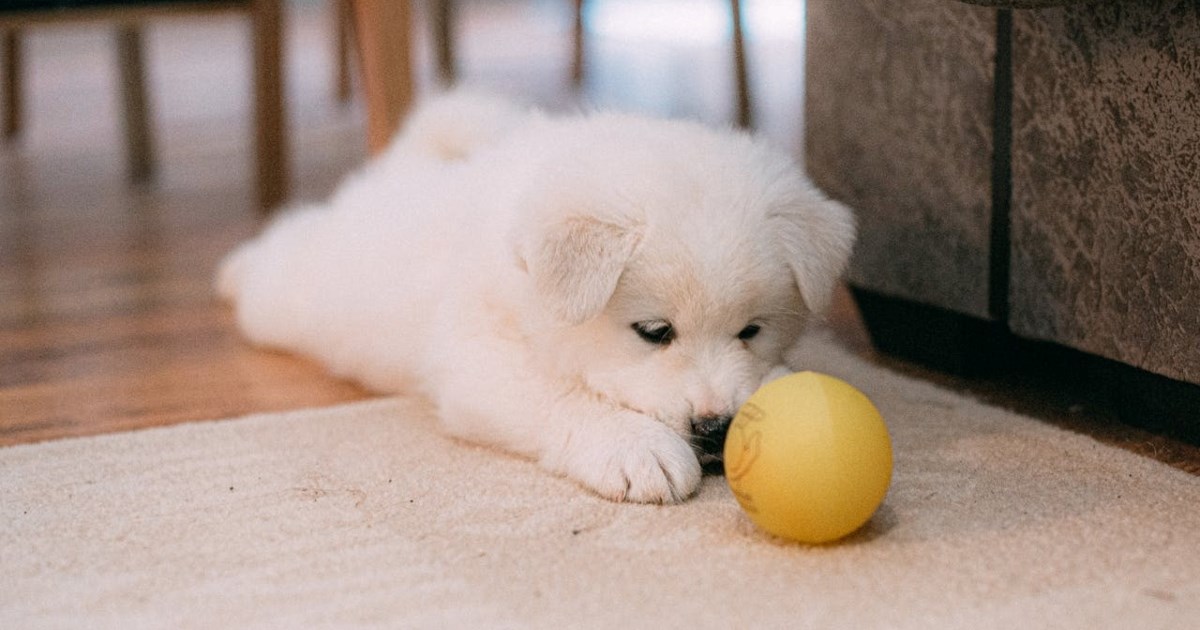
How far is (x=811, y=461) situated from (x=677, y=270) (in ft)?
1.11

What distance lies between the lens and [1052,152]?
73.0 inches

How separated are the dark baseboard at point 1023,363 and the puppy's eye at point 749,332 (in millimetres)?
559

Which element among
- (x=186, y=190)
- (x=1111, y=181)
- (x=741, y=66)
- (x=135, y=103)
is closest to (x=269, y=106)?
(x=186, y=190)

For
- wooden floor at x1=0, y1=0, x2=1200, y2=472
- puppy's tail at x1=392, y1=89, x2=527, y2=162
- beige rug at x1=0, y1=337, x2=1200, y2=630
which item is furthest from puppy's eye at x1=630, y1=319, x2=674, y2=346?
puppy's tail at x1=392, y1=89, x2=527, y2=162

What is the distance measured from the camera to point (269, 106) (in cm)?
381

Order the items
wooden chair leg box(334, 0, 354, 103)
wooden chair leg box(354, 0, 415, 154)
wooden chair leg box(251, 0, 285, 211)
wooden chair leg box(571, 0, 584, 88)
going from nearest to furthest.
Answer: wooden chair leg box(354, 0, 415, 154) → wooden chair leg box(251, 0, 285, 211) → wooden chair leg box(334, 0, 354, 103) → wooden chair leg box(571, 0, 584, 88)

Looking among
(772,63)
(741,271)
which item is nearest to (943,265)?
(741,271)

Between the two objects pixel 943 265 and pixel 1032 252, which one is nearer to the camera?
pixel 1032 252

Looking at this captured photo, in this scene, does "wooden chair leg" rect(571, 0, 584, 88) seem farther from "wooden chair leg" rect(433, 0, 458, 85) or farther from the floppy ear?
the floppy ear

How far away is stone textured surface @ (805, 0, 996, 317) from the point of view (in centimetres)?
199

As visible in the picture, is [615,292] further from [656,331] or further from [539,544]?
[539,544]

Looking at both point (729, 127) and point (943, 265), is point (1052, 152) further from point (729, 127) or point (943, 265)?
point (729, 127)

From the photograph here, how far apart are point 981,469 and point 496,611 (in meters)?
0.73

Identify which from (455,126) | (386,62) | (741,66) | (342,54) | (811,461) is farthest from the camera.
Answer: (342,54)
